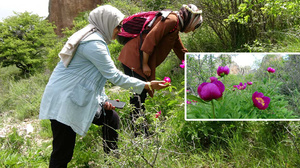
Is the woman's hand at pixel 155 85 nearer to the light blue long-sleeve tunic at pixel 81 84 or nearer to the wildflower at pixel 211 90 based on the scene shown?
the light blue long-sleeve tunic at pixel 81 84

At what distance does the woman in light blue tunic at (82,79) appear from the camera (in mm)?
1808

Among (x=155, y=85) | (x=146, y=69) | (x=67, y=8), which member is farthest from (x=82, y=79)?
(x=67, y=8)

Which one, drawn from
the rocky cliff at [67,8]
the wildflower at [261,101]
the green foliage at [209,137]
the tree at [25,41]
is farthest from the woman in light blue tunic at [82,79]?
the rocky cliff at [67,8]

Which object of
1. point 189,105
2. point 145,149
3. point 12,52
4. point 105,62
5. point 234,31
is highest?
point 105,62

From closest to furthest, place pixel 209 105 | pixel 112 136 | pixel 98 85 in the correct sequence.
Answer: pixel 209 105 → pixel 98 85 → pixel 112 136

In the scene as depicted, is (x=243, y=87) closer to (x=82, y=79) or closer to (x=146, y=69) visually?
(x=82, y=79)

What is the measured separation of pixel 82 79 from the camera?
73.7 inches

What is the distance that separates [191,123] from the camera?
7.26ft

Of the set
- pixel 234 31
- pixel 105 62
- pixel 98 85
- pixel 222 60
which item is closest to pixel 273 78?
pixel 222 60

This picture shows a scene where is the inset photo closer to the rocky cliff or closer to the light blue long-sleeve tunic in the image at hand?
the light blue long-sleeve tunic

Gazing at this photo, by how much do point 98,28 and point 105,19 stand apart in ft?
0.32

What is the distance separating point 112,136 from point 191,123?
2.49ft

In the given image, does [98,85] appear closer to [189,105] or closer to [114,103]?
[114,103]

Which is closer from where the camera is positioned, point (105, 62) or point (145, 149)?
point (145, 149)
